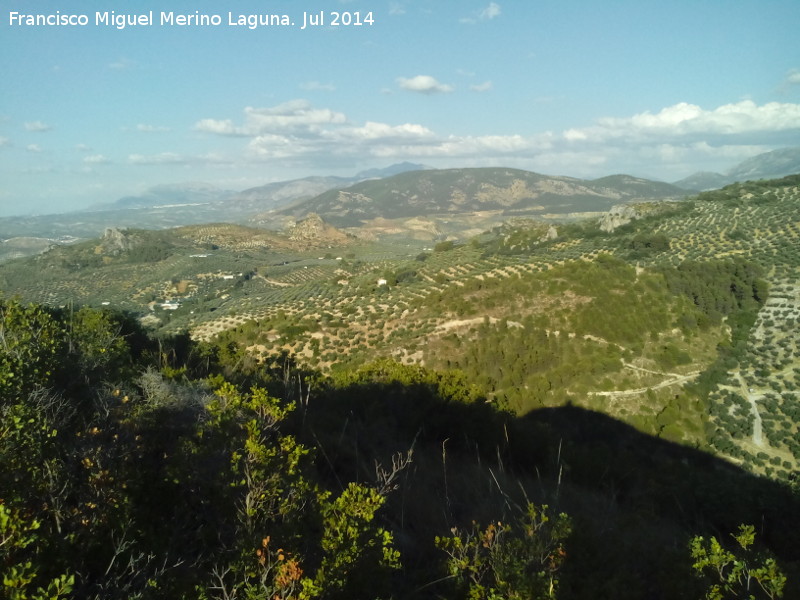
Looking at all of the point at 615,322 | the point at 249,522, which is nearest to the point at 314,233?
the point at 615,322

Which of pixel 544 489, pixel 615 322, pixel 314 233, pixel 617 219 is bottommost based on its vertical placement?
pixel 544 489

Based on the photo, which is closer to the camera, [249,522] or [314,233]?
[249,522]

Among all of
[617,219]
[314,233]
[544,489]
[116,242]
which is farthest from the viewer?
[314,233]

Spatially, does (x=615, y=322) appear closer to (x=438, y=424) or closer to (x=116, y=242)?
(x=438, y=424)

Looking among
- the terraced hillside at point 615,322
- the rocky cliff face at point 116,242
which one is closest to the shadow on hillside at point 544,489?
the terraced hillside at point 615,322

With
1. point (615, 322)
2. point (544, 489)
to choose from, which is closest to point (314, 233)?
point (615, 322)

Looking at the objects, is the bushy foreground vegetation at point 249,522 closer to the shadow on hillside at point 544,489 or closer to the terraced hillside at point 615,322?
the shadow on hillside at point 544,489

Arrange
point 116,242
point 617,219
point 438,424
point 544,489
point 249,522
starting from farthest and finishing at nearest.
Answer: point 116,242 → point 617,219 → point 438,424 → point 544,489 → point 249,522

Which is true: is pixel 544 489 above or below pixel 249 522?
below

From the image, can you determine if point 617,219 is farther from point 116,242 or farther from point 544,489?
point 116,242
